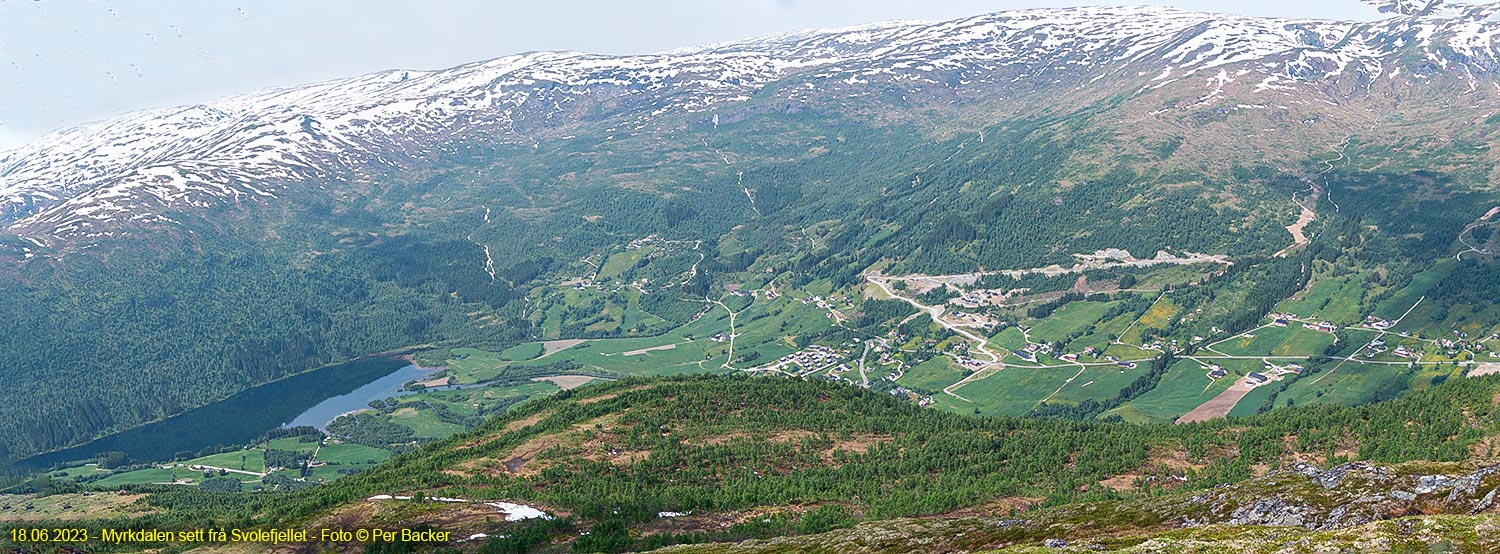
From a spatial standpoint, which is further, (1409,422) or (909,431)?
(909,431)

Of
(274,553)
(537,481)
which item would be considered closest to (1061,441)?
(537,481)

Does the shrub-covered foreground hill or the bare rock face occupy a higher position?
the bare rock face

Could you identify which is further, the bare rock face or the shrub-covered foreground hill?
the shrub-covered foreground hill

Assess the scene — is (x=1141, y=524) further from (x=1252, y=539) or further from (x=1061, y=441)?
(x=1061, y=441)

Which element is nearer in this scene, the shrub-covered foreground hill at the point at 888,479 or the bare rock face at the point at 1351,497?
the bare rock face at the point at 1351,497

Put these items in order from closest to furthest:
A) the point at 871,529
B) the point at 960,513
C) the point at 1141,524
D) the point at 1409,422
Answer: the point at 1141,524
the point at 871,529
the point at 960,513
the point at 1409,422

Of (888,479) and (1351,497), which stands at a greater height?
(1351,497)

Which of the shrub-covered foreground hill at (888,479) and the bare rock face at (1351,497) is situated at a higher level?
the bare rock face at (1351,497)

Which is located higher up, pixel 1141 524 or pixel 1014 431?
pixel 1141 524
